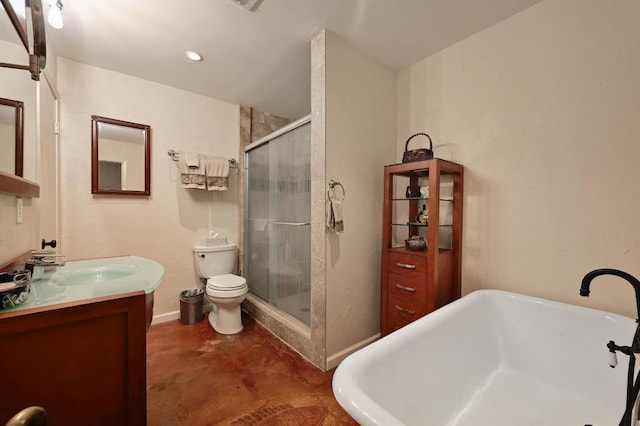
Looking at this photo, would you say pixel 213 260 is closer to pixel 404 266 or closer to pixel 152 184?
pixel 152 184

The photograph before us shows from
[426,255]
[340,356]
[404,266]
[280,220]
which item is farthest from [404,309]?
[280,220]

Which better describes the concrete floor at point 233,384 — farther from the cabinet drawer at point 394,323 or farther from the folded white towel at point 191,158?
the folded white towel at point 191,158

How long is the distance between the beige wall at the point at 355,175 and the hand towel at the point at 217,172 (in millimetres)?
1477

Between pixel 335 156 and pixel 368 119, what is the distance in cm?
51

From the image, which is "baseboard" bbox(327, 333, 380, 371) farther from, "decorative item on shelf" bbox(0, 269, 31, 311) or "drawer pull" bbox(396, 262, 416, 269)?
"decorative item on shelf" bbox(0, 269, 31, 311)

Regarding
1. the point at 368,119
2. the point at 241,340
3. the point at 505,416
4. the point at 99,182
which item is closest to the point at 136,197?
the point at 99,182

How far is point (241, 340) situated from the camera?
2201mm

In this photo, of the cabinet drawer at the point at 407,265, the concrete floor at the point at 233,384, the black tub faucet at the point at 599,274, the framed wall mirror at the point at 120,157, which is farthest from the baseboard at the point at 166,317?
the black tub faucet at the point at 599,274

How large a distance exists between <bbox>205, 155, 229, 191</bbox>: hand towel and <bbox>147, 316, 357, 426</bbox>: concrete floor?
4.81 feet

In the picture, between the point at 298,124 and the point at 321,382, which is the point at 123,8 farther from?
the point at 321,382

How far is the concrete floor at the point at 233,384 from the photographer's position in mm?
1386

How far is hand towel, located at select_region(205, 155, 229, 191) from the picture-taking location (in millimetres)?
2645

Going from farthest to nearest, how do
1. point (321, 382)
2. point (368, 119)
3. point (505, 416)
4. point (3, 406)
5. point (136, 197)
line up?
point (136, 197) → point (368, 119) → point (321, 382) → point (505, 416) → point (3, 406)

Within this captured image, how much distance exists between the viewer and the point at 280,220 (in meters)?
2.43
